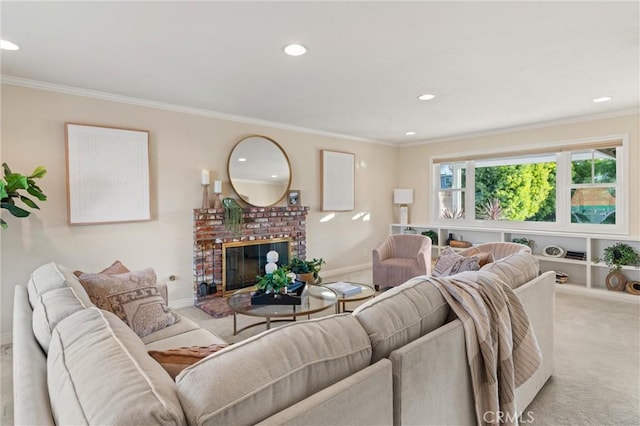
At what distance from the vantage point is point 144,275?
228cm

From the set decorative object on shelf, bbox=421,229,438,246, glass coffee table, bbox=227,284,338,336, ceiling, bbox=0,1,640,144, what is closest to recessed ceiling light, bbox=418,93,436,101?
ceiling, bbox=0,1,640,144

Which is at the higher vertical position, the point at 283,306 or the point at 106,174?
the point at 106,174

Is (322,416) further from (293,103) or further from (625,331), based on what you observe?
(625,331)

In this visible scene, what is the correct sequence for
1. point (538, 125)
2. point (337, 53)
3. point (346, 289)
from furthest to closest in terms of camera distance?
point (538, 125) → point (346, 289) → point (337, 53)

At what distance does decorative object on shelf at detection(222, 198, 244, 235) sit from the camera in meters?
4.37

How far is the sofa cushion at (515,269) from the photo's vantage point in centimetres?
196

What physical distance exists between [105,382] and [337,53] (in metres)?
2.49

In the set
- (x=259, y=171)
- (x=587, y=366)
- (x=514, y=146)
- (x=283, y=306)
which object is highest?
(x=514, y=146)

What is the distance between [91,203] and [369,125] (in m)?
3.63

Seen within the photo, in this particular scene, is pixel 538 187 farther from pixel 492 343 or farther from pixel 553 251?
pixel 492 343

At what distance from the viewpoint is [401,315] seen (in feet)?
4.19

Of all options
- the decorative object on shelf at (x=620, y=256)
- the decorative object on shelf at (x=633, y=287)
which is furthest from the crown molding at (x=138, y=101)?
the decorative object on shelf at (x=633, y=287)

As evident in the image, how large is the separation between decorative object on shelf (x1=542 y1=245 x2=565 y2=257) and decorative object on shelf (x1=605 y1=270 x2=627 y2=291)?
1.93 feet

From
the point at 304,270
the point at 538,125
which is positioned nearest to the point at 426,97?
the point at 304,270
